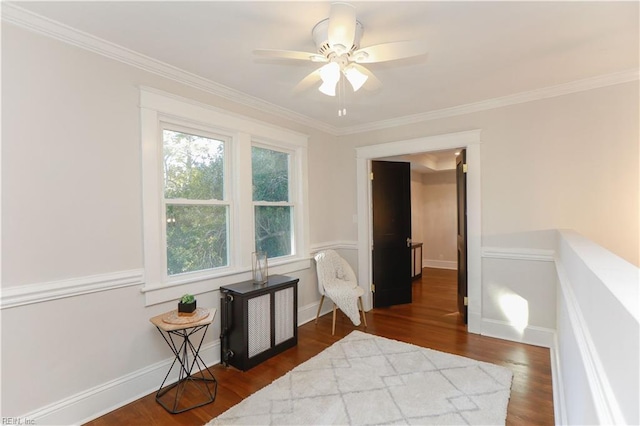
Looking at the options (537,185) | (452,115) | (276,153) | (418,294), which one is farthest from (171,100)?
(418,294)

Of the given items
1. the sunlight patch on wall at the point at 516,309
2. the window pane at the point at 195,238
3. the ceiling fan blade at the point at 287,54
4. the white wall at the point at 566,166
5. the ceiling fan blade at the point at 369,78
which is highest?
the ceiling fan blade at the point at 287,54

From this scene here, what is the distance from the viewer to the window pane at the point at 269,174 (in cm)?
338

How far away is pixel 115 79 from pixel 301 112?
1.95 metres

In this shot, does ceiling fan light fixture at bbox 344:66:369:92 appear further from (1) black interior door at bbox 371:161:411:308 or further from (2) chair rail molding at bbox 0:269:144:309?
(1) black interior door at bbox 371:161:411:308

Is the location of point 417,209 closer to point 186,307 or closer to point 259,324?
point 259,324

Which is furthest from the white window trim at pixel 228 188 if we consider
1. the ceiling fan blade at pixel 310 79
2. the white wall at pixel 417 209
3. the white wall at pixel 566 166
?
the white wall at pixel 417 209

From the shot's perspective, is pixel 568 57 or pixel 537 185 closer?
pixel 568 57

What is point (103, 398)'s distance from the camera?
2.11 m

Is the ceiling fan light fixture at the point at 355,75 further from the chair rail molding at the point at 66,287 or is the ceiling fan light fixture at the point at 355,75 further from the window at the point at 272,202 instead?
the chair rail molding at the point at 66,287

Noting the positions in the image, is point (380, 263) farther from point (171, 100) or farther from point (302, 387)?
point (171, 100)

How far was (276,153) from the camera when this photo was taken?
3.66m

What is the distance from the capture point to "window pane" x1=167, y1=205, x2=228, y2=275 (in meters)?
2.62

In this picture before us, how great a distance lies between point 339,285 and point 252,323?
123cm

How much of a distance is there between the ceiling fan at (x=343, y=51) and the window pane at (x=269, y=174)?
141 centimetres
